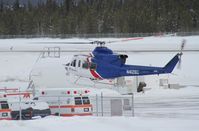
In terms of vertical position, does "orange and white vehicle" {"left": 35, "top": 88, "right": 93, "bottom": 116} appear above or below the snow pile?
below

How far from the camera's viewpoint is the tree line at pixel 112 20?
4129 inches

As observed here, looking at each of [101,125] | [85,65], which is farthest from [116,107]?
[101,125]

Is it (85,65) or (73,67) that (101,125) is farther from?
(73,67)

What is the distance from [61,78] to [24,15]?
78.8m

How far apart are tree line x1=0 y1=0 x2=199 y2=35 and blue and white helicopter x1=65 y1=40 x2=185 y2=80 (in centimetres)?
7323

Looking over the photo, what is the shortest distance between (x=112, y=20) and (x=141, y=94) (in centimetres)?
7402

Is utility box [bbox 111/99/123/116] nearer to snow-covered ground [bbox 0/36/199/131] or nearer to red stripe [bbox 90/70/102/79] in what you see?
snow-covered ground [bbox 0/36/199/131]

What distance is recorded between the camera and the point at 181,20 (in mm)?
107500

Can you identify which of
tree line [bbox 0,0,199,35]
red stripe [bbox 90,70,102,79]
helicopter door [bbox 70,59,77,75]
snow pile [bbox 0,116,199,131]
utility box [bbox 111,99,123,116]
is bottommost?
utility box [bbox 111,99,123,116]

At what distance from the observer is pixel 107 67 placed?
94.3 ft

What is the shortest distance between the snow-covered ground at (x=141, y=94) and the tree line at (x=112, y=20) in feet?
113

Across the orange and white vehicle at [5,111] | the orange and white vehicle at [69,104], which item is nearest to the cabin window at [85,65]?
the orange and white vehicle at [69,104]

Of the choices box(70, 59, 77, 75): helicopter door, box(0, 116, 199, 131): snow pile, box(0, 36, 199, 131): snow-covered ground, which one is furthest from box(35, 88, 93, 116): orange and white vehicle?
box(0, 116, 199, 131): snow pile

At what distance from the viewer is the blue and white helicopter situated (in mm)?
28469
